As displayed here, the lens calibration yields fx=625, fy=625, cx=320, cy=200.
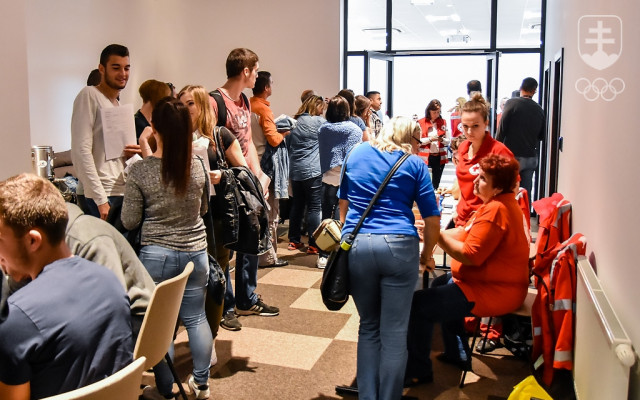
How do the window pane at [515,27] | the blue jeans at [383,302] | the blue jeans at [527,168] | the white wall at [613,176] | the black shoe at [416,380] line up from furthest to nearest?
the window pane at [515,27], the blue jeans at [527,168], the black shoe at [416,380], the blue jeans at [383,302], the white wall at [613,176]

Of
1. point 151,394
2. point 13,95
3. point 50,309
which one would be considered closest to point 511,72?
point 151,394

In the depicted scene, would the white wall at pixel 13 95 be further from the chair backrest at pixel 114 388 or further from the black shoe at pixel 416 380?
the black shoe at pixel 416 380

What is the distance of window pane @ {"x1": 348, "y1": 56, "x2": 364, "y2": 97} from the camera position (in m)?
9.48

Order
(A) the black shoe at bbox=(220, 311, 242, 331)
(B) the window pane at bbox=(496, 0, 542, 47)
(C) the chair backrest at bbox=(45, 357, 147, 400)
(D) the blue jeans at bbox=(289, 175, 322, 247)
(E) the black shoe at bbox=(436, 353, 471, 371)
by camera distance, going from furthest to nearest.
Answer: (B) the window pane at bbox=(496, 0, 542, 47)
(D) the blue jeans at bbox=(289, 175, 322, 247)
(A) the black shoe at bbox=(220, 311, 242, 331)
(E) the black shoe at bbox=(436, 353, 471, 371)
(C) the chair backrest at bbox=(45, 357, 147, 400)

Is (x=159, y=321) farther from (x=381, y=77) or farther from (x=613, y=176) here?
(x=381, y=77)

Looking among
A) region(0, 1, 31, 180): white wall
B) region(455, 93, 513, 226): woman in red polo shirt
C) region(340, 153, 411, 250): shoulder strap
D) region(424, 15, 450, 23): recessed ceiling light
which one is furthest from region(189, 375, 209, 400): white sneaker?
region(424, 15, 450, 23): recessed ceiling light

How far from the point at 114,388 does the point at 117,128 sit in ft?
6.28

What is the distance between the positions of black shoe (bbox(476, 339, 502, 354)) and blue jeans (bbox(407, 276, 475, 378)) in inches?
14.9

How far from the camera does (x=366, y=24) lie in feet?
31.2

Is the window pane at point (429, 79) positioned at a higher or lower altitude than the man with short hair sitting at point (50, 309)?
higher

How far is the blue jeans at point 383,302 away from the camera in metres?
2.60

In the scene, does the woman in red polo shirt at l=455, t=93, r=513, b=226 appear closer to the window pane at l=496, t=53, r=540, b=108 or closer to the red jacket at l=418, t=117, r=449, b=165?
the red jacket at l=418, t=117, r=449, b=165

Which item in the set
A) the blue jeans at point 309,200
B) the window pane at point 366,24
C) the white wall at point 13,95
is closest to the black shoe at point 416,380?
the white wall at point 13,95

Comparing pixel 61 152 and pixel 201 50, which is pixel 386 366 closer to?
pixel 61 152
